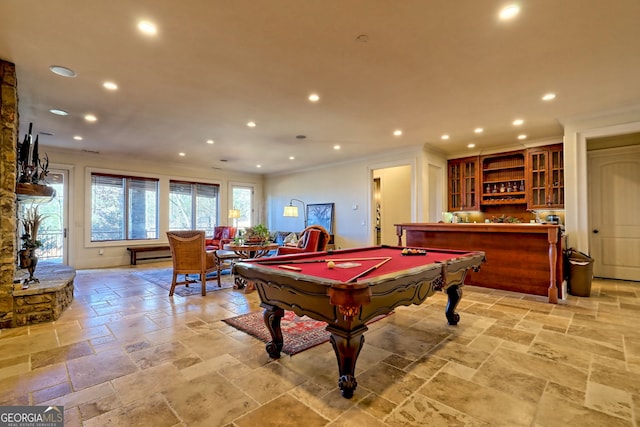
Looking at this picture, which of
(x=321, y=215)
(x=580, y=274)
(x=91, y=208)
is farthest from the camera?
(x=321, y=215)

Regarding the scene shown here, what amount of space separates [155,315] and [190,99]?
2728 mm

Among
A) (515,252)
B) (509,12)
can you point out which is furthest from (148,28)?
(515,252)

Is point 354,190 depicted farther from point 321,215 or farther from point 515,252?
point 515,252

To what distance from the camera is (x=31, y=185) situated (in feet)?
11.5

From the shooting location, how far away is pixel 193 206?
8883 millimetres

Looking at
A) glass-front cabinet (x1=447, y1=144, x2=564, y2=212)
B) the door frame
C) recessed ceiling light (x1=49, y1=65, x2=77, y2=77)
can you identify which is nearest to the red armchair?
the door frame

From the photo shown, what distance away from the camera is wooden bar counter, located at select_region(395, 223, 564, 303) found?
4.06m

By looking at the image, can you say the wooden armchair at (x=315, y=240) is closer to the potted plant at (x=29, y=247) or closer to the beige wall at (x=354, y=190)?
the beige wall at (x=354, y=190)

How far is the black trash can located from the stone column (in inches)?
274

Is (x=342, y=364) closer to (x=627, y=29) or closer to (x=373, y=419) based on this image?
(x=373, y=419)

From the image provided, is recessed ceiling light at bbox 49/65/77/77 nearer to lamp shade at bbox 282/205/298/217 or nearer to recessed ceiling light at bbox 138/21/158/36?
recessed ceiling light at bbox 138/21/158/36

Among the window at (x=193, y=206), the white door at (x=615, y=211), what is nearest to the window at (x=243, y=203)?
the window at (x=193, y=206)

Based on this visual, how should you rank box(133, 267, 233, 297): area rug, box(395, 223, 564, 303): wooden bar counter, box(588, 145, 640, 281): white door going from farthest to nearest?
box(588, 145, 640, 281): white door
box(133, 267, 233, 297): area rug
box(395, 223, 564, 303): wooden bar counter

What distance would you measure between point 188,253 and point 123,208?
4.49m
